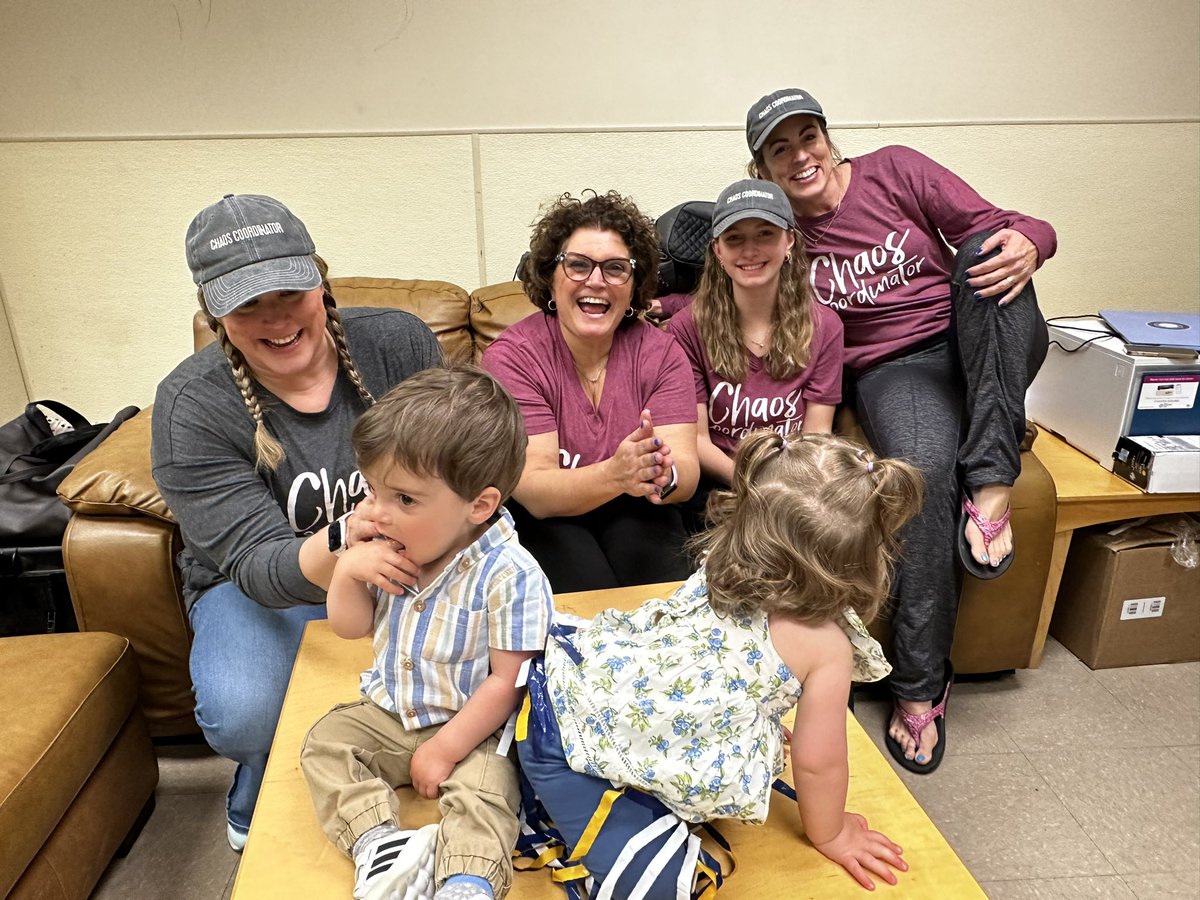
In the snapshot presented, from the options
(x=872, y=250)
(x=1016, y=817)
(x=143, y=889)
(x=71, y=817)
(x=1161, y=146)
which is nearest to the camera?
(x=71, y=817)

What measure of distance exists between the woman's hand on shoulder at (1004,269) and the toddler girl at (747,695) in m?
1.06

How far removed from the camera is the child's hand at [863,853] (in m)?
0.94

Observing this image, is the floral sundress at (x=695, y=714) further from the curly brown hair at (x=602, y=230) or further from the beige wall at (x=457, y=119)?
the beige wall at (x=457, y=119)

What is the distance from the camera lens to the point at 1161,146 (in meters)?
2.69

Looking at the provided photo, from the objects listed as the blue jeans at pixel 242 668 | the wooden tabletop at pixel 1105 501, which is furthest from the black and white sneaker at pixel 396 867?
the wooden tabletop at pixel 1105 501

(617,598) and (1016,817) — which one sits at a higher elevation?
(617,598)

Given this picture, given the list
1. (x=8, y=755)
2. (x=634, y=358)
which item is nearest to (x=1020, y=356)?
(x=634, y=358)

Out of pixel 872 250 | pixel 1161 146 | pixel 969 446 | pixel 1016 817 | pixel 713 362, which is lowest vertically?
pixel 1016 817

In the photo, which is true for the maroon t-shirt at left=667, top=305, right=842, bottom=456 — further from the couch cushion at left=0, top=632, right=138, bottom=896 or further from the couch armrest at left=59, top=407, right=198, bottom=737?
the couch cushion at left=0, top=632, right=138, bottom=896

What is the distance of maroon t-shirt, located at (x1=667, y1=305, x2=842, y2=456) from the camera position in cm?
187

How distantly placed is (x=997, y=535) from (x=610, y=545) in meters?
0.88

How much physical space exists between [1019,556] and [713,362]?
0.88 metres

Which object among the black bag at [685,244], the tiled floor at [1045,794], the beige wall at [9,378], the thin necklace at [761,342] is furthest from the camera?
the beige wall at [9,378]

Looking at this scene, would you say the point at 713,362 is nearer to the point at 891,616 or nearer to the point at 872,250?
the point at 872,250
